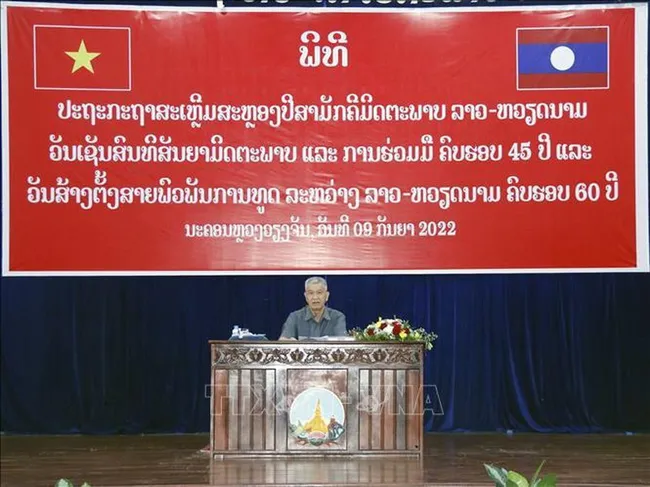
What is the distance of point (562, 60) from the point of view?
20.9 ft

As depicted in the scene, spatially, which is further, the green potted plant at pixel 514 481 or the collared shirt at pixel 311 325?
the collared shirt at pixel 311 325

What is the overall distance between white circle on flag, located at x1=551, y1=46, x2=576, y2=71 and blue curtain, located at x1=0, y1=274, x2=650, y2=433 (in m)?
1.98

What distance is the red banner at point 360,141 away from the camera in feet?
20.7

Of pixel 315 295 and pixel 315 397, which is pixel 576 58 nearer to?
pixel 315 295

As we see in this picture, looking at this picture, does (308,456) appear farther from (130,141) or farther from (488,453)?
(130,141)

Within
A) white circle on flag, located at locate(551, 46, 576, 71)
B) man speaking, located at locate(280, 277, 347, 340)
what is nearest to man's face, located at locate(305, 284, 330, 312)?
man speaking, located at locate(280, 277, 347, 340)

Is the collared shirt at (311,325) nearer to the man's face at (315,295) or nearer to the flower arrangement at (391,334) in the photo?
the man's face at (315,295)

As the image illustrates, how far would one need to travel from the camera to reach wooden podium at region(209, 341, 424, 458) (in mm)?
5809

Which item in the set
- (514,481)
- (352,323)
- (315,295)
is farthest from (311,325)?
(514,481)

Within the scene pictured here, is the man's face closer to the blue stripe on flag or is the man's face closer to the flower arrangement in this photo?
the flower arrangement

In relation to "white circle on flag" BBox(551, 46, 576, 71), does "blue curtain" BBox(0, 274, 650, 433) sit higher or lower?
lower

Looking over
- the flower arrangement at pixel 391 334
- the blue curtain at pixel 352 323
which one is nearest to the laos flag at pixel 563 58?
the flower arrangement at pixel 391 334

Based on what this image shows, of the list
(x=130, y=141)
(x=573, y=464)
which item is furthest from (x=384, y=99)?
(x=573, y=464)

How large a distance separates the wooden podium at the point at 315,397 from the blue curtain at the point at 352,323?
193 centimetres
